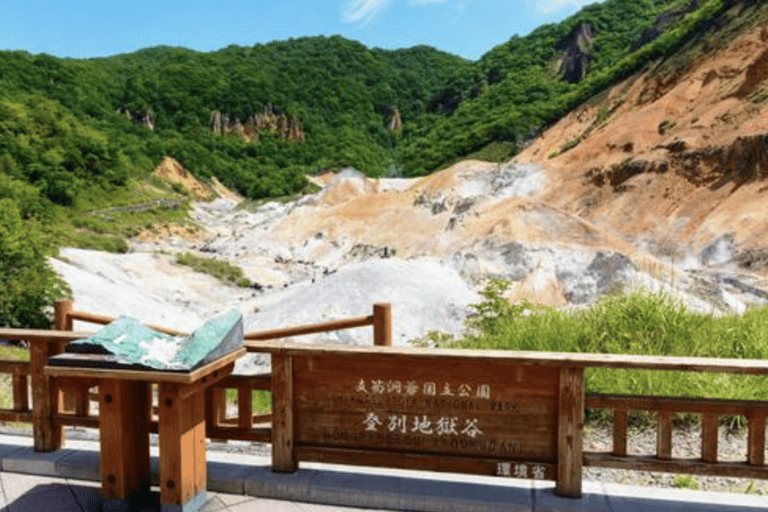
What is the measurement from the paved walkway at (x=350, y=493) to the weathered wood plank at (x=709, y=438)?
1.15 feet

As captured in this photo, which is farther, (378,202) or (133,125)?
(133,125)

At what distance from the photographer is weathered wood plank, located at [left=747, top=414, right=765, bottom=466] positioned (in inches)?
180

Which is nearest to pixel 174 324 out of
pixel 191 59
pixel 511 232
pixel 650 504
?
pixel 511 232

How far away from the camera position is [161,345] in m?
4.84

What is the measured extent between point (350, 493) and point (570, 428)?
154 cm

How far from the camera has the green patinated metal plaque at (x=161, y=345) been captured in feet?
15.0

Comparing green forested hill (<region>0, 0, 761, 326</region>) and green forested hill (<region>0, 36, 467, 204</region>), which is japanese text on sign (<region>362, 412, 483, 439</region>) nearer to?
green forested hill (<region>0, 0, 761, 326</region>)

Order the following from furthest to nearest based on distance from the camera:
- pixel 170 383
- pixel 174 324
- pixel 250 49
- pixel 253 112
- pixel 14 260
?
1. pixel 250 49
2. pixel 253 112
3. pixel 174 324
4. pixel 14 260
5. pixel 170 383

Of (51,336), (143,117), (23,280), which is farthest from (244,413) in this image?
(143,117)

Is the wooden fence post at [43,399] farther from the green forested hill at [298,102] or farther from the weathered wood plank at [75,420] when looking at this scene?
the green forested hill at [298,102]

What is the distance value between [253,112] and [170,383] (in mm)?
114666

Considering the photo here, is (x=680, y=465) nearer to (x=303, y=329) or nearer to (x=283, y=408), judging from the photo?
(x=283, y=408)

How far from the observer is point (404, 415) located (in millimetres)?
4980

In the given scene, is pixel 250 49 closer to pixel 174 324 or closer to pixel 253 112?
pixel 253 112
